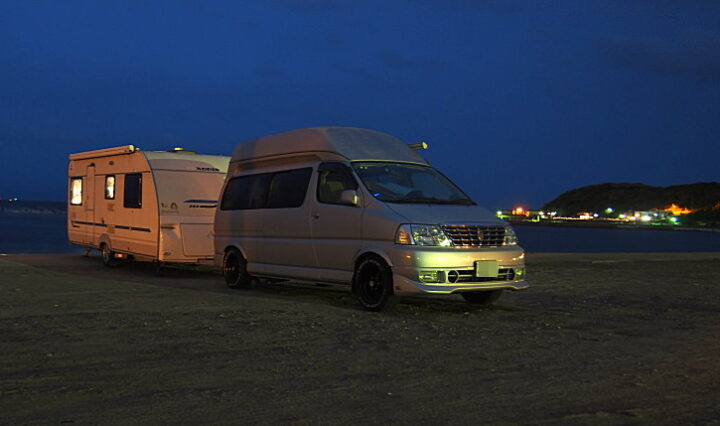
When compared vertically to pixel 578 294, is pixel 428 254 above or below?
above

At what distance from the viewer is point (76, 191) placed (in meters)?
17.8

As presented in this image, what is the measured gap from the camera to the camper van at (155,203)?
14250 mm

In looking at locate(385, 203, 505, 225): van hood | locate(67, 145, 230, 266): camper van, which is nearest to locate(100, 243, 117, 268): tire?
locate(67, 145, 230, 266): camper van

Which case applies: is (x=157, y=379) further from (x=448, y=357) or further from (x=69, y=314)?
(x=69, y=314)

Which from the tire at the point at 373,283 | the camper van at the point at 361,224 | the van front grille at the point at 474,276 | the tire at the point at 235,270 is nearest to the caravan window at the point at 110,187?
the camper van at the point at 361,224

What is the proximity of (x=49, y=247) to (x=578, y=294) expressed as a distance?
54.3 m

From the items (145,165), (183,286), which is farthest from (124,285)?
(145,165)

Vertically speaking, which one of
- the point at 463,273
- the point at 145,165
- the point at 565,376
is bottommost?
the point at 565,376

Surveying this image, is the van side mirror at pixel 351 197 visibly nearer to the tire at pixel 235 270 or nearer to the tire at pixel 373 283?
the tire at pixel 373 283

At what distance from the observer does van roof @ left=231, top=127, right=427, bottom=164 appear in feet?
34.2

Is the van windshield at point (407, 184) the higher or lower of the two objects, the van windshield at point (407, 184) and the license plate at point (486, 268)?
the higher

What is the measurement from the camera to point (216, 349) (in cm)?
682

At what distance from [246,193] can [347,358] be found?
6193 millimetres

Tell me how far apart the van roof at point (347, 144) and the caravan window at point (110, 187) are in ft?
18.4
